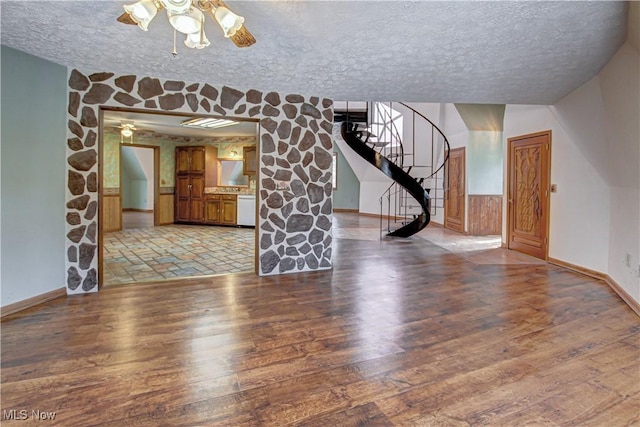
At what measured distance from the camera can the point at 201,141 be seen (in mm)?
9430

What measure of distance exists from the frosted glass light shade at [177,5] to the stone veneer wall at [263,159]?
2.14 meters

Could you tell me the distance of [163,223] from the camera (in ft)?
30.3

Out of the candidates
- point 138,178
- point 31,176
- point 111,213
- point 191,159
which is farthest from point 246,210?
point 138,178

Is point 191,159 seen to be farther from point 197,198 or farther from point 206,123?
point 206,123

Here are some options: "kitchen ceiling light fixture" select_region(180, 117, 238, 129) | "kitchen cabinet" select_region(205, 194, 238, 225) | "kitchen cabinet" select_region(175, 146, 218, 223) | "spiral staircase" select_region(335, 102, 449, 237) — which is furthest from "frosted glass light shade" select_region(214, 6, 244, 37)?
"kitchen cabinet" select_region(175, 146, 218, 223)

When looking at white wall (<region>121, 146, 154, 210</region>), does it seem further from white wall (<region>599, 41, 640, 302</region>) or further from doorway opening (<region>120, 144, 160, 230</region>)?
white wall (<region>599, 41, 640, 302</region>)

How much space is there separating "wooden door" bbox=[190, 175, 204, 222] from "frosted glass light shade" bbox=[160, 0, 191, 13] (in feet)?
25.3

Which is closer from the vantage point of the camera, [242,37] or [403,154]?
[242,37]

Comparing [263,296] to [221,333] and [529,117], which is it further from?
[529,117]

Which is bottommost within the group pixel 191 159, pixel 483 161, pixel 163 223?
pixel 163 223

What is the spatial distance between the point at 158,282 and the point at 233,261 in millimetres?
1268

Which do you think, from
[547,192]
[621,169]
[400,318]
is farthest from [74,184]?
[547,192]

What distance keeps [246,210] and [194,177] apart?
5.96 feet

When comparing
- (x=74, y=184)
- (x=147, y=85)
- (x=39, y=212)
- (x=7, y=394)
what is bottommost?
(x=7, y=394)
